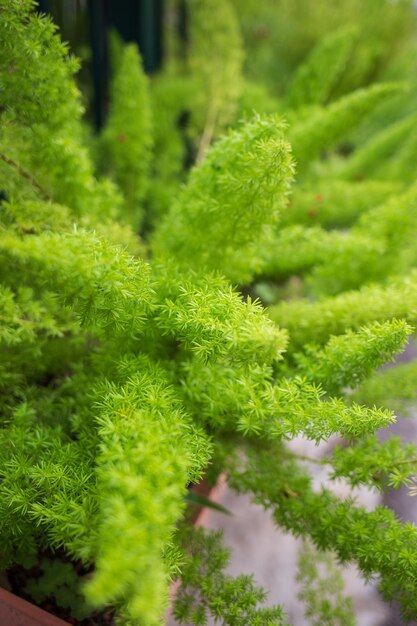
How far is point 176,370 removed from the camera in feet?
3.26

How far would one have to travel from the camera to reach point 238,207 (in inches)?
35.2

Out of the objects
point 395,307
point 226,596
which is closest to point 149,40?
point 395,307

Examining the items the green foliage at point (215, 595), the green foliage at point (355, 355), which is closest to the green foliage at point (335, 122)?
the green foliage at point (355, 355)

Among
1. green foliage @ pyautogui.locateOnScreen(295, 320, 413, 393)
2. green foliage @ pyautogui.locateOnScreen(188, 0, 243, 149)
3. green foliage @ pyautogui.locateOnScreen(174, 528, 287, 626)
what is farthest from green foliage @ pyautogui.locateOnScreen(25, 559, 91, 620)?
green foliage @ pyautogui.locateOnScreen(188, 0, 243, 149)

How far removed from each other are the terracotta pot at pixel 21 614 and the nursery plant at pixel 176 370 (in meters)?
0.08

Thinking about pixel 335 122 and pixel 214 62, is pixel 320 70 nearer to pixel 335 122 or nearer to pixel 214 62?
pixel 214 62

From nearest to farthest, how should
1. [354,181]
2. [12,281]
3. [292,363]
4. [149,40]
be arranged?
[12,281]
[292,363]
[354,181]
[149,40]

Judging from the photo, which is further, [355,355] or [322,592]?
[322,592]

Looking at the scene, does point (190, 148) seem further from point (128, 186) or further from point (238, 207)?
point (238, 207)

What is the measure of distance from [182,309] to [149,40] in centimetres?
189

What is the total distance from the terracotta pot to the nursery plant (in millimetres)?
75

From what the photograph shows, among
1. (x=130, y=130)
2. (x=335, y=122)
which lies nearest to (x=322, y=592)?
(x=335, y=122)

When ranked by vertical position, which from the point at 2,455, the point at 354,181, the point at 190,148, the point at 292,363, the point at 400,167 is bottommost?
the point at 2,455

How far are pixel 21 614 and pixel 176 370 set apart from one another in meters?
0.51
